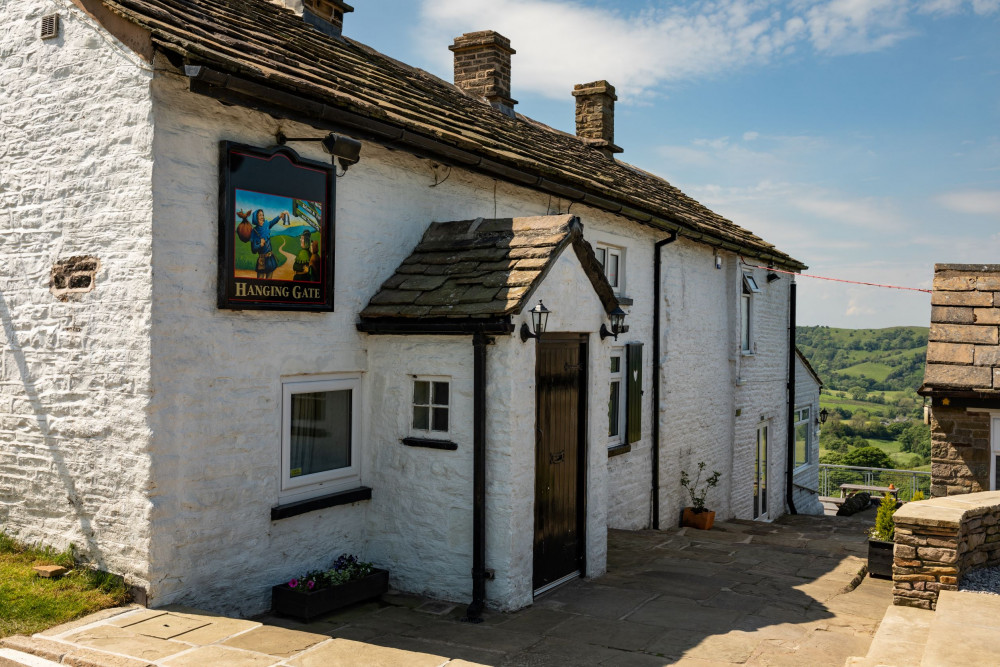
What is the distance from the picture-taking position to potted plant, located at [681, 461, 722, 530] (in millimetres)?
13234

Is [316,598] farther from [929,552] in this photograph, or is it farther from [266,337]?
[929,552]

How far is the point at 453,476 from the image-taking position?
23.8 feet

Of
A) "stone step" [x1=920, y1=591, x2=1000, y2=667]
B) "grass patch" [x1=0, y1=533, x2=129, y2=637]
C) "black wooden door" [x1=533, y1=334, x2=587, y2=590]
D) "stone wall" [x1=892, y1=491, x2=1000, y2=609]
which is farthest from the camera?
"black wooden door" [x1=533, y1=334, x2=587, y2=590]

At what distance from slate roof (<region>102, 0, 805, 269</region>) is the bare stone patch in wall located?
1730 millimetres

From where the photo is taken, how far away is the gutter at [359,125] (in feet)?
19.2

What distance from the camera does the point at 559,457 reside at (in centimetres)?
800

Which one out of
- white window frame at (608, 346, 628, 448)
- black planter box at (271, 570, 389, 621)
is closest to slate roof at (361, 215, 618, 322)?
black planter box at (271, 570, 389, 621)

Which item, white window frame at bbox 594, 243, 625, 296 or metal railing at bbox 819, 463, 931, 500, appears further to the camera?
metal railing at bbox 819, 463, 931, 500

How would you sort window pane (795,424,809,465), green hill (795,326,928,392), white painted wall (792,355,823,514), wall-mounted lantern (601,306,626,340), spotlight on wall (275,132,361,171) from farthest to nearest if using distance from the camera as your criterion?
green hill (795,326,928,392) < window pane (795,424,809,465) < white painted wall (792,355,823,514) < wall-mounted lantern (601,306,626,340) < spotlight on wall (275,132,361,171)

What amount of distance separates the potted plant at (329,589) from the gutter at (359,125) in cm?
382

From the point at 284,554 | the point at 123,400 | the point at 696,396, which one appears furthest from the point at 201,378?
the point at 696,396

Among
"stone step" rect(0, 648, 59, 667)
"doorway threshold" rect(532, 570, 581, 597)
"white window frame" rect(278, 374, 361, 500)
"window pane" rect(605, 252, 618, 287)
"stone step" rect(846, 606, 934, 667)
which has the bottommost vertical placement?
"doorway threshold" rect(532, 570, 581, 597)

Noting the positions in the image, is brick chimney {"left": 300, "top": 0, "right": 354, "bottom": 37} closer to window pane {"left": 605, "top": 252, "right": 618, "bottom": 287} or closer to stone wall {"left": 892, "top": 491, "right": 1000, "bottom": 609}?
window pane {"left": 605, "top": 252, "right": 618, "bottom": 287}

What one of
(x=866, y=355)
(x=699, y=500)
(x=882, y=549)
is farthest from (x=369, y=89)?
(x=866, y=355)
